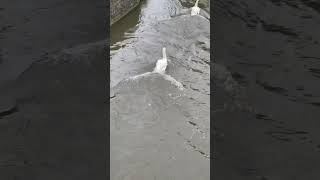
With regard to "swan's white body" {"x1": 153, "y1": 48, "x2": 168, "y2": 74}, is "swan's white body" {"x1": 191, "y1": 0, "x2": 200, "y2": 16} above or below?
above

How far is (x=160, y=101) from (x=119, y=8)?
2826 mm

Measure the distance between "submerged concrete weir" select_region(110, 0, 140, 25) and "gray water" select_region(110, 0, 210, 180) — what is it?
0.46ft

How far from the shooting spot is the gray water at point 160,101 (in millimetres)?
5266
